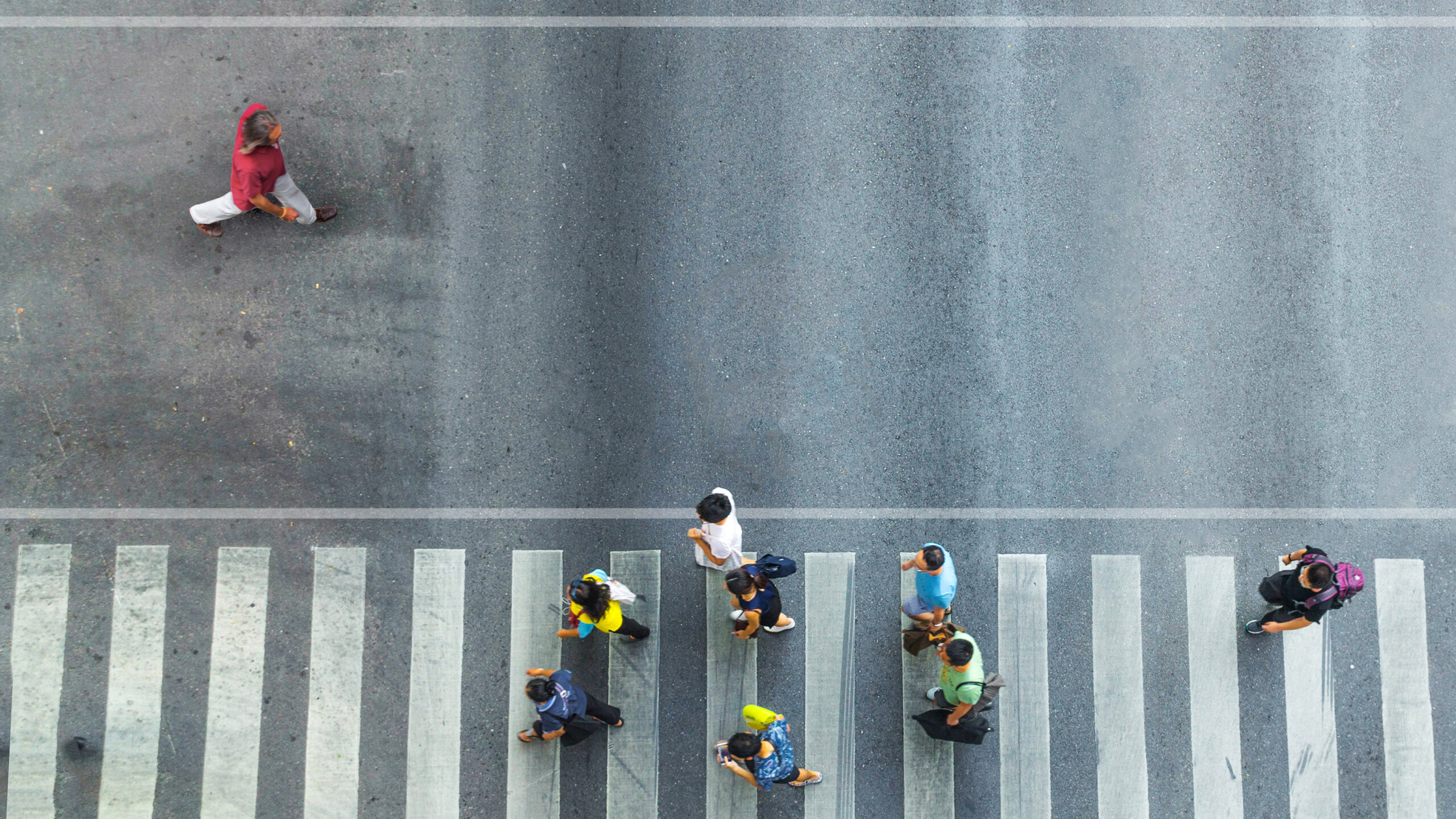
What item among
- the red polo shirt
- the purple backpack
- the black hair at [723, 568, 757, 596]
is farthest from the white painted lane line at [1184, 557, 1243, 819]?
the red polo shirt

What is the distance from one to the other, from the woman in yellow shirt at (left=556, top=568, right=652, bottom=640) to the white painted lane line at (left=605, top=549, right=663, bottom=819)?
0.49m

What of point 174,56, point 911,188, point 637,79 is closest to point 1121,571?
point 911,188

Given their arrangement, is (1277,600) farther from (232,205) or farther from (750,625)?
(232,205)

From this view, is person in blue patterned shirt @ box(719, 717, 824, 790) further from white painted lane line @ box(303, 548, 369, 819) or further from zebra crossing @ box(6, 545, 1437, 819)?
white painted lane line @ box(303, 548, 369, 819)

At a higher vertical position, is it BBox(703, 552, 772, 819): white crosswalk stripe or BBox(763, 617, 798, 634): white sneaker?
BBox(763, 617, 798, 634): white sneaker

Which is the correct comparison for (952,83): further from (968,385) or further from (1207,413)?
(1207,413)

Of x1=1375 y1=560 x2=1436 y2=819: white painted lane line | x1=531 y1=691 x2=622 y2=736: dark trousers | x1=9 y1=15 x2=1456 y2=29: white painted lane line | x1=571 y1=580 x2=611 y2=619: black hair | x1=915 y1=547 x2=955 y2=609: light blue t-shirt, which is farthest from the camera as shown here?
x1=9 y1=15 x2=1456 y2=29: white painted lane line

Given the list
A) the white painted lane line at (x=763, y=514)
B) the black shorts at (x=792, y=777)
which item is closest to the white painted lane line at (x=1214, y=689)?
the white painted lane line at (x=763, y=514)

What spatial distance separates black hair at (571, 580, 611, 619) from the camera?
6.60m

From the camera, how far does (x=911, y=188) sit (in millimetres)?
8156

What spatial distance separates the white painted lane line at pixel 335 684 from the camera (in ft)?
24.6

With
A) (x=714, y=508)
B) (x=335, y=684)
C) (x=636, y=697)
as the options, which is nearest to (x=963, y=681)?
(x=714, y=508)

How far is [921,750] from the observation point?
765 centimetres

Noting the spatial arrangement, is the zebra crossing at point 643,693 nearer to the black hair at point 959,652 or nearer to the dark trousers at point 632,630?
the dark trousers at point 632,630
